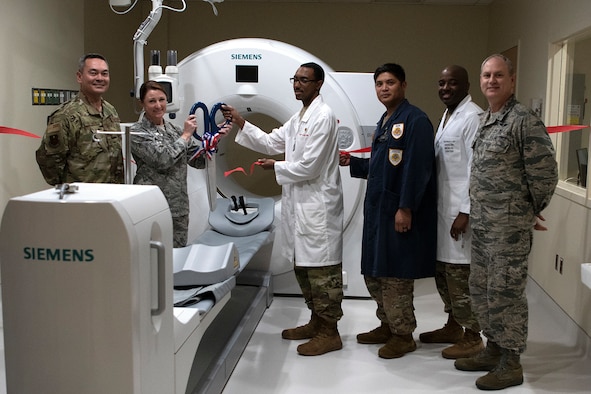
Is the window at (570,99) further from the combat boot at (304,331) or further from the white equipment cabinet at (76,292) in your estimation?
the white equipment cabinet at (76,292)

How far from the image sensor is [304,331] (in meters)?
3.22

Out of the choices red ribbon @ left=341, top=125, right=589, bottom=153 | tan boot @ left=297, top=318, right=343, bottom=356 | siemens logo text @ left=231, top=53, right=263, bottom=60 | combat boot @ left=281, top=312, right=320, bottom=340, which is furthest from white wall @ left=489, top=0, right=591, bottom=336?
siemens logo text @ left=231, top=53, right=263, bottom=60

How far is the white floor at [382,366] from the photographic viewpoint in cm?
268

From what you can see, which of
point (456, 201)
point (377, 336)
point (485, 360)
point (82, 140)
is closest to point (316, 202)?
point (456, 201)

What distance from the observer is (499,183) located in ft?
8.27

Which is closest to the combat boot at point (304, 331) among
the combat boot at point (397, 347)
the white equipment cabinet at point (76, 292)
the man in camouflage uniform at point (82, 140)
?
the combat boot at point (397, 347)

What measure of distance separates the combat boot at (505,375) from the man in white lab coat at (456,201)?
1.02 feet

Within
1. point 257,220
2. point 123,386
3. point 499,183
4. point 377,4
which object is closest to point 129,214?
point 123,386

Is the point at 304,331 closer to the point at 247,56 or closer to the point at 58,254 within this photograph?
the point at 247,56

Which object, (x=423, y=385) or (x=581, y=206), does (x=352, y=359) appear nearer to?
(x=423, y=385)

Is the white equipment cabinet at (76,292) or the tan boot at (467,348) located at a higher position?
the white equipment cabinet at (76,292)

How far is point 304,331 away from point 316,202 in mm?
677

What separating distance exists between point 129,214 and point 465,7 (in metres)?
5.01

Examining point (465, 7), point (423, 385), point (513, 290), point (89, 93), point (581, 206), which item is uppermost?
point (465, 7)
